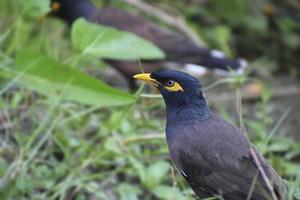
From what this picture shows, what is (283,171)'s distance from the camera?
5.17m

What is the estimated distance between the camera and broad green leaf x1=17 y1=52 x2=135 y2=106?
4.89m

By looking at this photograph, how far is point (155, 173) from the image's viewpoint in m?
4.98

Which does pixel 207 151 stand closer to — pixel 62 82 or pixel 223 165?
pixel 223 165

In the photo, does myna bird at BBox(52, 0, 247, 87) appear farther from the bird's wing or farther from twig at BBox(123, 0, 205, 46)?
the bird's wing

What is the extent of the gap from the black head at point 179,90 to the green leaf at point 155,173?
0.71m

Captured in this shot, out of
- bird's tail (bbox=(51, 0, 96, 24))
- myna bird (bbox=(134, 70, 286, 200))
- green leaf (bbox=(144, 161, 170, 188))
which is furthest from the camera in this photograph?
bird's tail (bbox=(51, 0, 96, 24))

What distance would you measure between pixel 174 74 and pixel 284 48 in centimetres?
441

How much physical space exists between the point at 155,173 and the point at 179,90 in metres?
0.85

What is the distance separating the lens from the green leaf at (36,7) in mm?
5316

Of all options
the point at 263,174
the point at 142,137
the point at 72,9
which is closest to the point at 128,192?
the point at 142,137

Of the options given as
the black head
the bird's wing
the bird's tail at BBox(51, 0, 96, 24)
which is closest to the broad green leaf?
the black head

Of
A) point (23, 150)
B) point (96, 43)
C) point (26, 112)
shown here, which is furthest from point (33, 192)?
point (96, 43)

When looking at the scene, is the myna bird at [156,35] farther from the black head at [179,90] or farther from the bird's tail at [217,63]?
the black head at [179,90]

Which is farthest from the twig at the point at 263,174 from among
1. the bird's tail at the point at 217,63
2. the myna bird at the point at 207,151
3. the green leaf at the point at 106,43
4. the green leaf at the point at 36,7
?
the bird's tail at the point at 217,63
